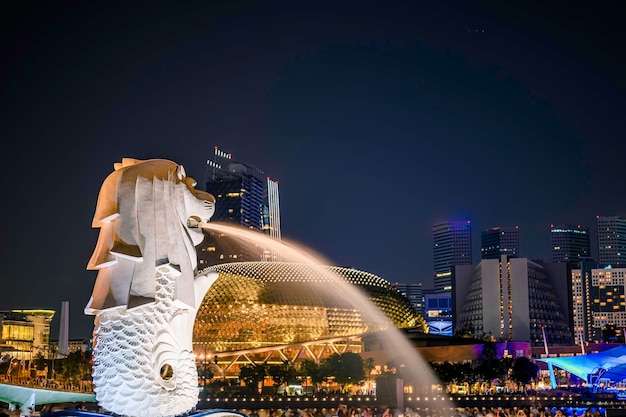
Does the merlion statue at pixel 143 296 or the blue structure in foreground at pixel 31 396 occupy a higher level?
the merlion statue at pixel 143 296

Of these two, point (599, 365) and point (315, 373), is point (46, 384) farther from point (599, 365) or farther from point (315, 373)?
point (599, 365)

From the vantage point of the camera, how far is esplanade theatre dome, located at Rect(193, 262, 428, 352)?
7188cm

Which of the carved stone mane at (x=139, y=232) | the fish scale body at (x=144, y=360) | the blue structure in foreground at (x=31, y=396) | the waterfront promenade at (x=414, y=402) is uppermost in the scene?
the carved stone mane at (x=139, y=232)

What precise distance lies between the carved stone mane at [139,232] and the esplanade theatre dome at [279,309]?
54206 mm

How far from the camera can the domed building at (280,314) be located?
235 feet

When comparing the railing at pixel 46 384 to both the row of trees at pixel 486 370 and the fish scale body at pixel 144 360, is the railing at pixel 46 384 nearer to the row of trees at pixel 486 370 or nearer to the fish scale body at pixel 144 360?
the fish scale body at pixel 144 360

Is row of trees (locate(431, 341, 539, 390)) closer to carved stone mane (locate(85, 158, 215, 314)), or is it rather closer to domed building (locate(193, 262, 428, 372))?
domed building (locate(193, 262, 428, 372))

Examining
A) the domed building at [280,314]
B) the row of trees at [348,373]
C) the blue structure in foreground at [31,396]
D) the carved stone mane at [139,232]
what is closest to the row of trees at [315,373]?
the row of trees at [348,373]

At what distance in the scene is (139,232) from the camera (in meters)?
15.4

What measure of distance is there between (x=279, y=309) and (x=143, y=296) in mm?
58339

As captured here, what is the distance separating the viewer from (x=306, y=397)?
4650 cm

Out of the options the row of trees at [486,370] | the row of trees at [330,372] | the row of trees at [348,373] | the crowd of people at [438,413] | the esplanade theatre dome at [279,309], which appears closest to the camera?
the crowd of people at [438,413]

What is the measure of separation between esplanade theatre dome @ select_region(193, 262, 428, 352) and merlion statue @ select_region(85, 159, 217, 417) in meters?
54.3

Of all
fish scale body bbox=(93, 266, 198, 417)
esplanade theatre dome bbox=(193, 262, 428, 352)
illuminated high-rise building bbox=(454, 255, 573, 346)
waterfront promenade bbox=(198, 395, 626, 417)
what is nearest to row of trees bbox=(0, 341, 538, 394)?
esplanade theatre dome bbox=(193, 262, 428, 352)
